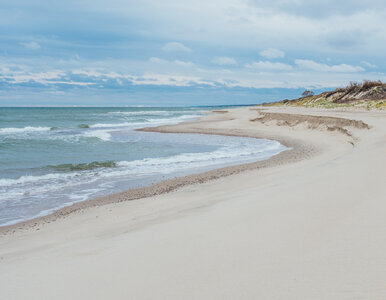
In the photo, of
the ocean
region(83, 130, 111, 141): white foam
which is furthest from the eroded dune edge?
region(83, 130, 111, 141): white foam

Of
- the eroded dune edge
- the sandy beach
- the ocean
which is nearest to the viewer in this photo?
the sandy beach

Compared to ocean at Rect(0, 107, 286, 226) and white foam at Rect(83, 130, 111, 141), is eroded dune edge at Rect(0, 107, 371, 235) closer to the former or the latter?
ocean at Rect(0, 107, 286, 226)

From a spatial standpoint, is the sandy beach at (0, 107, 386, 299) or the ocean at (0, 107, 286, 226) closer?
the sandy beach at (0, 107, 386, 299)

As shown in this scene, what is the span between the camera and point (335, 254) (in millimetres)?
3904

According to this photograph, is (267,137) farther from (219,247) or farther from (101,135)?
(219,247)

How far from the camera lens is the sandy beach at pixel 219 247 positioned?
3.44 meters

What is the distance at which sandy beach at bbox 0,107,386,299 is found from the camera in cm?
344

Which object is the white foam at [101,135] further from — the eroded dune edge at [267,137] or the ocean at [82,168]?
the eroded dune edge at [267,137]

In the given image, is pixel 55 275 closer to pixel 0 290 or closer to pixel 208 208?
Answer: pixel 0 290

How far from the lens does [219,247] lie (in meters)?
4.37

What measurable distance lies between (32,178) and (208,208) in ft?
28.8

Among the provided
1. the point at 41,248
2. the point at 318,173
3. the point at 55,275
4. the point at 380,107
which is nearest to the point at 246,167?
the point at 318,173

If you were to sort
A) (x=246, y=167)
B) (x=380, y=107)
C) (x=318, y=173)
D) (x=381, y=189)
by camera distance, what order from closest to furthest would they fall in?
(x=381, y=189) → (x=318, y=173) → (x=246, y=167) → (x=380, y=107)

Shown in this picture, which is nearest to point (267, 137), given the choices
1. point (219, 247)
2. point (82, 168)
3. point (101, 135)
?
point (101, 135)
